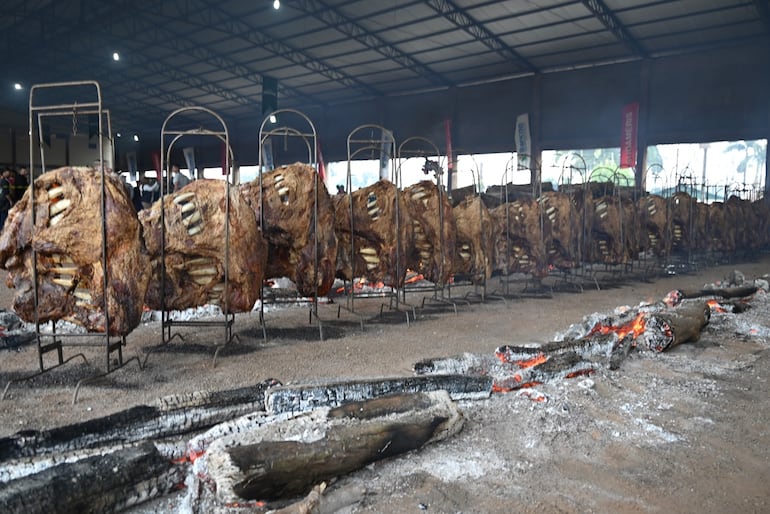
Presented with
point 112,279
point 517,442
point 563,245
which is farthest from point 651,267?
point 112,279

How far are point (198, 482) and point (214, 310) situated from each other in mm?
5919

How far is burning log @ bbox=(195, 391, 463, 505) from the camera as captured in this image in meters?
2.98

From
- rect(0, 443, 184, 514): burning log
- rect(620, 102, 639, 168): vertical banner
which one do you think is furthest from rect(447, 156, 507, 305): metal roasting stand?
rect(620, 102, 639, 168): vertical banner

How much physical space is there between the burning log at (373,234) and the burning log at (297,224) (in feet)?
2.39

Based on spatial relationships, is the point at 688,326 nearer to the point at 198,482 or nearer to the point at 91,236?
the point at 198,482

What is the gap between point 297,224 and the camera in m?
7.15

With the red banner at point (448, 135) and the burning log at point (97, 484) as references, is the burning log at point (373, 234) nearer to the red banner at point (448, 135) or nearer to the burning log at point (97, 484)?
the burning log at point (97, 484)

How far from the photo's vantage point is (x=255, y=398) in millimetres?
4289

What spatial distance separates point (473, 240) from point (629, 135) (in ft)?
53.1

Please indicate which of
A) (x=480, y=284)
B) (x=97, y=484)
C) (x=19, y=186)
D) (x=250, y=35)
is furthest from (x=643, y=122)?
(x=97, y=484)

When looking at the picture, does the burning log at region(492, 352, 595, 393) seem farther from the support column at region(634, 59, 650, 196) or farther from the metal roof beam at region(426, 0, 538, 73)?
the support column at region(634, 59, 650, 196)

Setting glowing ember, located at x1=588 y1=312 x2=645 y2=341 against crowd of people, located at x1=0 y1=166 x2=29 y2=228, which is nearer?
glowing ember, located at x1=588 y1=312 x2=645 y2=341

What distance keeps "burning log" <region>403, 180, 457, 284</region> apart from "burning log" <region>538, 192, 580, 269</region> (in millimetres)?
2910

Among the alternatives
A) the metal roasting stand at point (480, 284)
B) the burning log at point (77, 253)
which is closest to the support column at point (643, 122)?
the metal roasting stand at point (480, 284)
